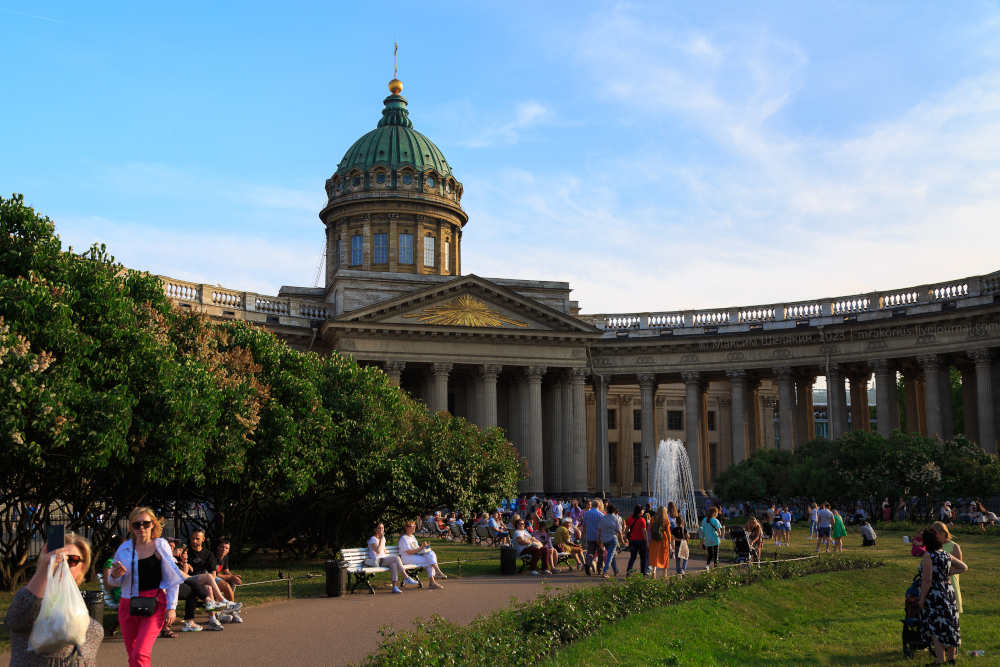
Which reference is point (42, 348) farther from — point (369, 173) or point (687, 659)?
point (369, 173)

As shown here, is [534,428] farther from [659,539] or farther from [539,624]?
[539,624]

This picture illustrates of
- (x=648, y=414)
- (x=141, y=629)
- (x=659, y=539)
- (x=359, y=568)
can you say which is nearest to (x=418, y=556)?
(x=359, y=568)

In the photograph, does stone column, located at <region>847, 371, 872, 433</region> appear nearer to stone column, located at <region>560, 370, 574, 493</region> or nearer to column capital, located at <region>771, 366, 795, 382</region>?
Result: column capital, located at <region>771, 366, 795, 382</region>

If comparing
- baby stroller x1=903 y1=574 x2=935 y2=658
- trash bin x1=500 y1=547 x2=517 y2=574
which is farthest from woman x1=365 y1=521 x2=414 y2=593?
baby stroller x1=903 y1=574 x2=935 y2=658

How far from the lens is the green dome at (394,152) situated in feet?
216

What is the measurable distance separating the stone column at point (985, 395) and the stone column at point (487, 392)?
943 inches

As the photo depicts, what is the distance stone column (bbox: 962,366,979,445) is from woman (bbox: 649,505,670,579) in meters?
34.5

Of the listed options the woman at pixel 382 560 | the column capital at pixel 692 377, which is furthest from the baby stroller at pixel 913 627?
the column capital at pixel 692 377

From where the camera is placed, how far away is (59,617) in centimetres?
694

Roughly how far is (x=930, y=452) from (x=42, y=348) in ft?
109

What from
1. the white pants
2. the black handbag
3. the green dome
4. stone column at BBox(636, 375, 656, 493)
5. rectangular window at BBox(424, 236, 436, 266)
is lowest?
the white pants

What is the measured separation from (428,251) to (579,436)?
62.4ft

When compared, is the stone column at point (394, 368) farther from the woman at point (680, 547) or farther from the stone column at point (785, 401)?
the woman at point (680, 547)

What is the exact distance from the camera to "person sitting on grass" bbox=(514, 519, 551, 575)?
907 inches
